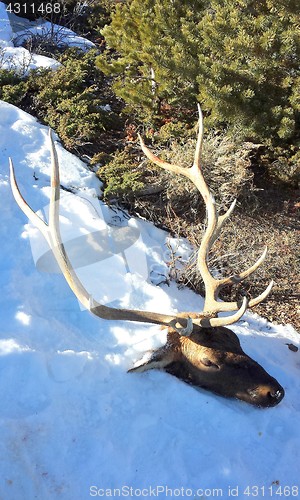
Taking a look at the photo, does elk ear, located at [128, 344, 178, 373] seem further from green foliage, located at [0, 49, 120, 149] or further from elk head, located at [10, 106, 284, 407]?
green foliage, located at [0, 49, 120, 149]

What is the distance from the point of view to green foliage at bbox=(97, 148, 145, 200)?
5.59 metres

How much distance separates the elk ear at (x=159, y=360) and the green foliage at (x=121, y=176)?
7.80 feet

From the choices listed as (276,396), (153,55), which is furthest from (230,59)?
(276,396)

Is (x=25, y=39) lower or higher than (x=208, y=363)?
higher

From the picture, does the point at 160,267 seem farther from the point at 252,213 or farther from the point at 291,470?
the point at 291,470

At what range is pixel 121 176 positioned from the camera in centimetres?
579

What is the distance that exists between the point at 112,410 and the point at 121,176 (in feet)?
10.1

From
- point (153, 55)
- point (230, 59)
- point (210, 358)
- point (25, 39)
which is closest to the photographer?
point (210, 358)

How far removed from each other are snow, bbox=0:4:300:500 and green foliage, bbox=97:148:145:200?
3.95 ft

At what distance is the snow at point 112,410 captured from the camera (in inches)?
128

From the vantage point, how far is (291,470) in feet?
11.4

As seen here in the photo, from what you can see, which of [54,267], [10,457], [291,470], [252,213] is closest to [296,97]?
[252,213]

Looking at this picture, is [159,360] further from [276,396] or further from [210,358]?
[276,396]

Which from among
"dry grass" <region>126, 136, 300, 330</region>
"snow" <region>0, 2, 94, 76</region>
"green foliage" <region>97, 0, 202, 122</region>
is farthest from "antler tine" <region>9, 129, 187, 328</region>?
"snow" <region>0, 2, 94, 76</region>
